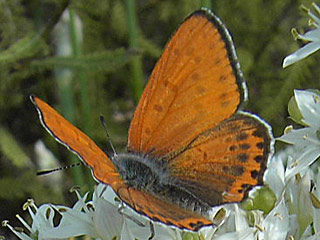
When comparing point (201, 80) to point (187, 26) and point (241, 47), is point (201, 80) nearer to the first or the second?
point (187, 26)

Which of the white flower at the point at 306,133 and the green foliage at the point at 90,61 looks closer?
the white flower at the point at 306,133

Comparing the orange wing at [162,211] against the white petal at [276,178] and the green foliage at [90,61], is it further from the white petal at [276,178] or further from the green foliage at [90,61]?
the green foliage at [90,61]

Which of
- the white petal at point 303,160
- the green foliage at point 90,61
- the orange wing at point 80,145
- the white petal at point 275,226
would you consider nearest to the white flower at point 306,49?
the white petal at point 303,160

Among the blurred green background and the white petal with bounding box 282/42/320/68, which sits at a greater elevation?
the white petal with bounding box 282/42/320/68

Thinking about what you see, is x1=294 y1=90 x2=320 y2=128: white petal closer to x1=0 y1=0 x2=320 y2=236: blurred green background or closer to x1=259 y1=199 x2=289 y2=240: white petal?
x1=259 y1=199 x2=289 y2=240: white petal

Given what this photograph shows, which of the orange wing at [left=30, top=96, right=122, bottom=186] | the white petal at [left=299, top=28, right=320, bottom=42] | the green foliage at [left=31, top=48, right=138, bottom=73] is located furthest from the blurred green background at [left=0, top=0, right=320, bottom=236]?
the orange wing at [left=30, top=96, right=122, bottom=186]

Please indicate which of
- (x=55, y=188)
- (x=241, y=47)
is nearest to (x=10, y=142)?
(x=55, y=188)

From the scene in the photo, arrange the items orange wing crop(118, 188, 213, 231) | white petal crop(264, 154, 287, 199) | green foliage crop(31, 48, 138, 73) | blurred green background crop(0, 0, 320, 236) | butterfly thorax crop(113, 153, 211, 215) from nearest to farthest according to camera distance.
Result: orange wing crop(118, 188, 213, 231), butterfly thorax crop(113, 153, 211, 215), white petal crop(264, 154, 287, 199), green foliage crop(31, 48, 138, 73), blurred green background crop(0, 0, 320, 236)

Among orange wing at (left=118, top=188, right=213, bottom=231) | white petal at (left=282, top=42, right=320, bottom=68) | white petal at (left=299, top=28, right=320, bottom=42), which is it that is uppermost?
white petal at (left=299, top=28, right=320, bottom=42)
